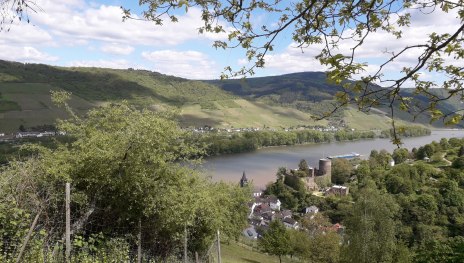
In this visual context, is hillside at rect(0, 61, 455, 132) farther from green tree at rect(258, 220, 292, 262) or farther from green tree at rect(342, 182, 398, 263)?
green tree at rect(342, 182, 398, 263)

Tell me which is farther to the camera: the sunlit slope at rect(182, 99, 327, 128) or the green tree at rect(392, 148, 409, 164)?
the sunlit slope at rect(182, 99, 327, 128)

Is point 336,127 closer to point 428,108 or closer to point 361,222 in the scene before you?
point 361,222

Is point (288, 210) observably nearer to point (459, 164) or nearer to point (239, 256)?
point (459, 164)

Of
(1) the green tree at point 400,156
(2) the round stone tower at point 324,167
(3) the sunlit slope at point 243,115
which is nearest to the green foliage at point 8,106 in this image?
(3) the sunlit slope at point 243,115

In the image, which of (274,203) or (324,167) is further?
(324,167)

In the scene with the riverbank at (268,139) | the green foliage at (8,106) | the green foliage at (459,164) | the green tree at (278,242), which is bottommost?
the green tree at (278,242)

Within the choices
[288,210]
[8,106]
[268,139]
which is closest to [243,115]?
[268,139]

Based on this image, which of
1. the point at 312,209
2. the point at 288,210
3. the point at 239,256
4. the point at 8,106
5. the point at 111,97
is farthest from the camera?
the point at 111,97

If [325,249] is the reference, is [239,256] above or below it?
above

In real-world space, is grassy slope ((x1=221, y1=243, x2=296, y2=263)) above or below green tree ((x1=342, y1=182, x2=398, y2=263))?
below

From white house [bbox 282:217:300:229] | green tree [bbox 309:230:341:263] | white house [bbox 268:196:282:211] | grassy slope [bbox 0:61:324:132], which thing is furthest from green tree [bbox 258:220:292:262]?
grassy slope [bbox 0:61:324:132]

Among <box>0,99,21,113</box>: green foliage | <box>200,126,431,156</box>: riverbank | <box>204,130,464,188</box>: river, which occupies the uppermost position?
<box>0,99,21,113</box>: green foliage

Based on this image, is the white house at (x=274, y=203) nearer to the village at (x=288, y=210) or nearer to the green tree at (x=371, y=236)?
the village at (x=288, y=210)

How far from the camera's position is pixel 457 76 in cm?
290
